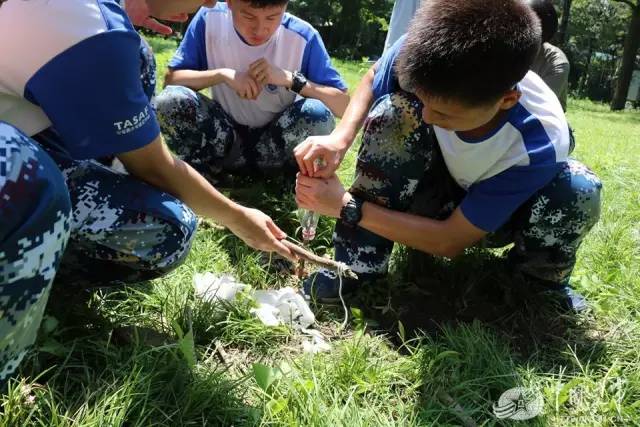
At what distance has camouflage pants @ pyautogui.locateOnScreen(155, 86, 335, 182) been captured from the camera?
2.65 meters

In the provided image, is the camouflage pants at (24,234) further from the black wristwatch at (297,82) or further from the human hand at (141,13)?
the black wristwatch at (297,82)

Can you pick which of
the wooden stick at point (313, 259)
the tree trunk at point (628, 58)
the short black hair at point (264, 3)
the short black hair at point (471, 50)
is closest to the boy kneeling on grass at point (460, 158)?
the short black hair at point (471, 50)

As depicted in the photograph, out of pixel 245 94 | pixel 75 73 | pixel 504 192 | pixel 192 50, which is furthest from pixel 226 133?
pixel 75 73

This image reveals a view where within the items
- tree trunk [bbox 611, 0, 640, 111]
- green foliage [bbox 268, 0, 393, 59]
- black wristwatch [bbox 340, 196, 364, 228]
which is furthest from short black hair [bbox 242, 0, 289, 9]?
green foliage [bbox 268, 0, 393, 59]

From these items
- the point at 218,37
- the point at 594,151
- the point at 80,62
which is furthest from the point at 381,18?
the point at 80,62

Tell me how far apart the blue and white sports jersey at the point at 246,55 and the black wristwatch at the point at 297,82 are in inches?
4.1

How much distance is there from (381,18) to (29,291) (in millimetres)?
26613

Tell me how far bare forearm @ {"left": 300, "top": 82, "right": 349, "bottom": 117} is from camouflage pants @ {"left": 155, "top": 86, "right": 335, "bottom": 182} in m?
0.05

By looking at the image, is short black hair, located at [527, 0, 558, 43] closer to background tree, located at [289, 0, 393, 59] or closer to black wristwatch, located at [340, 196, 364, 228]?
black wristwatch, located at [340, 196, 364, 228]

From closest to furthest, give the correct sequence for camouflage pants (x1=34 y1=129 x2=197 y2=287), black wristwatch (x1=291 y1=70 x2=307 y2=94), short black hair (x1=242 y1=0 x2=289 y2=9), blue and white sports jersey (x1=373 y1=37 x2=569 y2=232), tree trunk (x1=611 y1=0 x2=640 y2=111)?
camouflage pants (x1=34 y1=129 x2=197 y2=287), blue and white sports jersey (x1=373 y1=37 x2=569 y2=232), short black hair (x1=242 y1=0 x2=289 y2=9), black wristwatch (x1=291 y1=70 x2=307 y2=94), tree trunk (x1=611 y1=0 x2=640 y2=111)

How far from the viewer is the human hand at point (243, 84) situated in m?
2.62

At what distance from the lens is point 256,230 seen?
172cm

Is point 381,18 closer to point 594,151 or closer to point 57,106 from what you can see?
point 594,151

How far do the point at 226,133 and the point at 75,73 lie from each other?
1.50 meters
